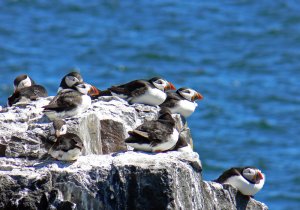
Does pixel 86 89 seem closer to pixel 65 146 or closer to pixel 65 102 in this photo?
pixel 65 102

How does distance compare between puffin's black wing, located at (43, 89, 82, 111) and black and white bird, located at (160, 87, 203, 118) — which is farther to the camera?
black and white bird, located at (160, 87, 203, 118)

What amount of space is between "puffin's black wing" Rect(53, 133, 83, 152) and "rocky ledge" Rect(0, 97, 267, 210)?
209 mm

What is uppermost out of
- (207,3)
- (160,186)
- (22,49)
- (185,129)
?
(207,3)

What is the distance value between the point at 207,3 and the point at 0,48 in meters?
9.50

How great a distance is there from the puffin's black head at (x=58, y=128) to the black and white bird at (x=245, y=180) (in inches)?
108

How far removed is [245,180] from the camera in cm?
1633

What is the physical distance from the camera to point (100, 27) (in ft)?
152

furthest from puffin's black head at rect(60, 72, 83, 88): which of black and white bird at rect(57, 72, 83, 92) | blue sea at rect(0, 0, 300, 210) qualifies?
blue sea at rect(0, 0, 300, 210)

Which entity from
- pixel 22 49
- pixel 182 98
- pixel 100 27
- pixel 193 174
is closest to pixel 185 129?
pixel 182 98

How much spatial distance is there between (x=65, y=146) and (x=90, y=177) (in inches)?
18.7

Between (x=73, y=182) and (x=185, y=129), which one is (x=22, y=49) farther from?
(x=73, y=182)

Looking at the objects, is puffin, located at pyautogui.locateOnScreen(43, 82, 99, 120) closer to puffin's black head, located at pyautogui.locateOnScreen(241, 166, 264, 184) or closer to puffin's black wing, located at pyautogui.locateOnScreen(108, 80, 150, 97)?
puffin's black wing, located at pyautogui.locateOnScreen(108, 80, 150, 97)

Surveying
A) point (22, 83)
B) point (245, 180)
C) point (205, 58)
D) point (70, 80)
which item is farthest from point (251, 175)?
point (205, 58)

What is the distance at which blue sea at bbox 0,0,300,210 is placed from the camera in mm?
35094
